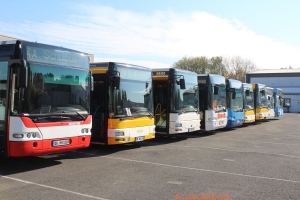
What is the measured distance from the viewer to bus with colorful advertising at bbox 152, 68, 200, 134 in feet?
43.9

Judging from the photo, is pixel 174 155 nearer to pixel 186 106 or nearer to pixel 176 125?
pixel 176 125

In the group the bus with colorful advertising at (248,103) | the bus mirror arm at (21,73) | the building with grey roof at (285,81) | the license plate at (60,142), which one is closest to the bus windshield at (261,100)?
the bus with colorful advertising at (248,103)

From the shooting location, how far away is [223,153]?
36.3ft

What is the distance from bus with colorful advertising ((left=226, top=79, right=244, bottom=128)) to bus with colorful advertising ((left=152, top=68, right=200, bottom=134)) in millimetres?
4845

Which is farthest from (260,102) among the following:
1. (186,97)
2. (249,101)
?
(186,97)

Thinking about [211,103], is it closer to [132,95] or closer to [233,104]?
[233,104]

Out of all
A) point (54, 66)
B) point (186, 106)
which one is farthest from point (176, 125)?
point (54, 66)

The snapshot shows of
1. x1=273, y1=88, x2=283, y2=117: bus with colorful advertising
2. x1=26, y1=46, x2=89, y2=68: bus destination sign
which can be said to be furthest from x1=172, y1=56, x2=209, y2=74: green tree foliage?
x1=26, y1=46, x2=89, y2=68: bus destination sign

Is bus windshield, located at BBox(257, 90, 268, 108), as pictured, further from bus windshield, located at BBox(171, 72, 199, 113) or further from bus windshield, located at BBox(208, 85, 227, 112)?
bus windshield, located at BBox(171, 72, 199, 113)

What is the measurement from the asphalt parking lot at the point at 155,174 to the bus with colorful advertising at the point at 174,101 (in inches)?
74.2

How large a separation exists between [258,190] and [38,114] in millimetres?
5181

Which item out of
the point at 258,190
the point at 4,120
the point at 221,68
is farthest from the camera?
the point at 221,68

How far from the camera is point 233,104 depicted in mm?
19188

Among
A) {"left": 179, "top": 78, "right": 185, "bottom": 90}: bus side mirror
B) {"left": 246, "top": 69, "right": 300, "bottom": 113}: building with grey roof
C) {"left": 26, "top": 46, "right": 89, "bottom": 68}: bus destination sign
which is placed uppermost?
{"left": 246, "top": 69, "right": 300, "bottom": 113}: building with grey roof
